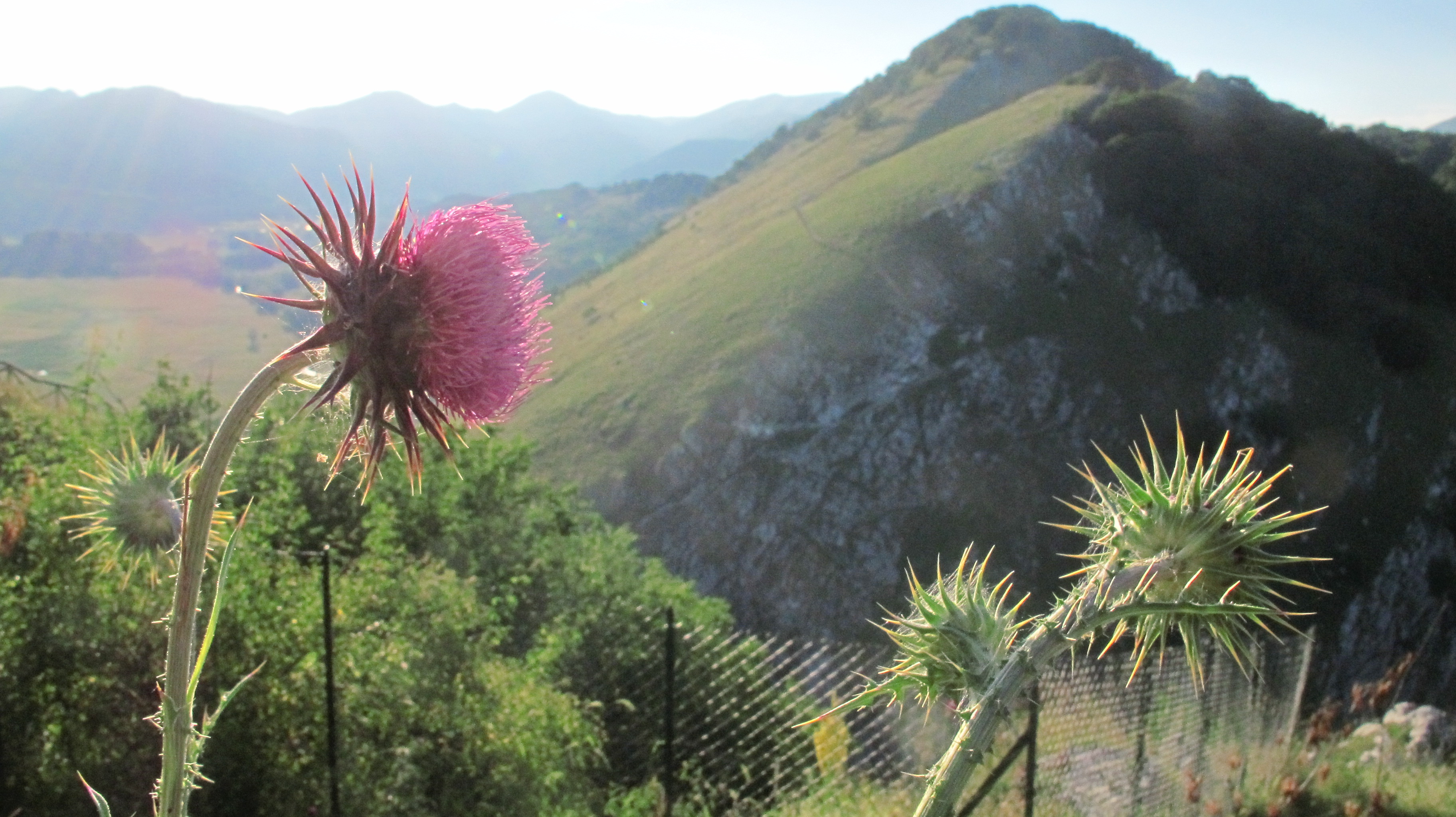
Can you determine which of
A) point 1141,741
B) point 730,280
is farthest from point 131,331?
point 1141,741

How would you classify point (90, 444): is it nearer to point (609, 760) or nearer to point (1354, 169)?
point (609, 760)

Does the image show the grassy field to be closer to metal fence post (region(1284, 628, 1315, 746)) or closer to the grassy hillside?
the grassy hillside

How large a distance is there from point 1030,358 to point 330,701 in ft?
149

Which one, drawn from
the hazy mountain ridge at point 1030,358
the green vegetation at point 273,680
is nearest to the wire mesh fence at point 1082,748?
the green vegetation at point 273,680

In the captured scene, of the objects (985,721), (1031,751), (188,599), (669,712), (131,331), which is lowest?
(669,712)

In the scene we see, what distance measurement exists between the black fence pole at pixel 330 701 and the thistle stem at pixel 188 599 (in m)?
4.31

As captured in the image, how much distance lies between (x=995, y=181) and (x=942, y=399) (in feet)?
54.5

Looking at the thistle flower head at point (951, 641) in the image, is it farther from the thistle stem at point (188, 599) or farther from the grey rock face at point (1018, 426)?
the grey rock face at point (1018, 426)

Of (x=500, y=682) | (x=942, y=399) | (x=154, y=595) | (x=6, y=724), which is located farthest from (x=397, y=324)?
(x=942, y=399)

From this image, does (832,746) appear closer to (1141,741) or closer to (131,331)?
(1141,741)

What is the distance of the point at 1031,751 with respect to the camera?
6020 mm

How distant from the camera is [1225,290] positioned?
52.7 metres

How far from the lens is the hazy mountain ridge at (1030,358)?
131 ft

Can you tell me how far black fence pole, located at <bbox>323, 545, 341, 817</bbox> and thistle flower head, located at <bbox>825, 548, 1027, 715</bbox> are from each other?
4.86 meters
